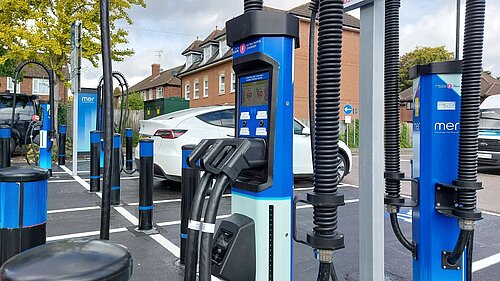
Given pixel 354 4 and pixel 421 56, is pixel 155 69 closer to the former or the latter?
pixel 421 56

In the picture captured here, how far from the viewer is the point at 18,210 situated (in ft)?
7.49

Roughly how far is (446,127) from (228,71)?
23.8 meters

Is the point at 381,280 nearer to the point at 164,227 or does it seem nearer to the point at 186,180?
the point at 186,180

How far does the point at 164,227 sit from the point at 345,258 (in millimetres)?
2223

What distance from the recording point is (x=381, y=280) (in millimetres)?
2057

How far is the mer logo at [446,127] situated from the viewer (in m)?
2.59

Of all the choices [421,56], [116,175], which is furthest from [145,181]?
[421,56]

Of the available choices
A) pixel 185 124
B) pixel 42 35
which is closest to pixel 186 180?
pixel 185 124

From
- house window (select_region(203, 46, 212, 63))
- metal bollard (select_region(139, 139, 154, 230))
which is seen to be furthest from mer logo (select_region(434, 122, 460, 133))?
house window (select_region(203, 46, 212, 63))

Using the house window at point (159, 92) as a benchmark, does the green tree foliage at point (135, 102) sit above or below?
below

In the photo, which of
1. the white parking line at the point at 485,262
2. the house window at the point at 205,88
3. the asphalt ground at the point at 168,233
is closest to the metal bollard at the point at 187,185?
the asphalt ground at the point at 168,233

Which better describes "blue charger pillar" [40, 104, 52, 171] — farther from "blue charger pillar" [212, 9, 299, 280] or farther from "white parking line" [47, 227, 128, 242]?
"blue charger pillar" [212, 9, 299, 280]

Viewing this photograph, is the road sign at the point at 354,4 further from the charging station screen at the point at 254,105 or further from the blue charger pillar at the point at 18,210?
the blue charger pillar at the point at 18,210

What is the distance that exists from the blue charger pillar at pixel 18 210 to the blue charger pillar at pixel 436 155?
239 cm
